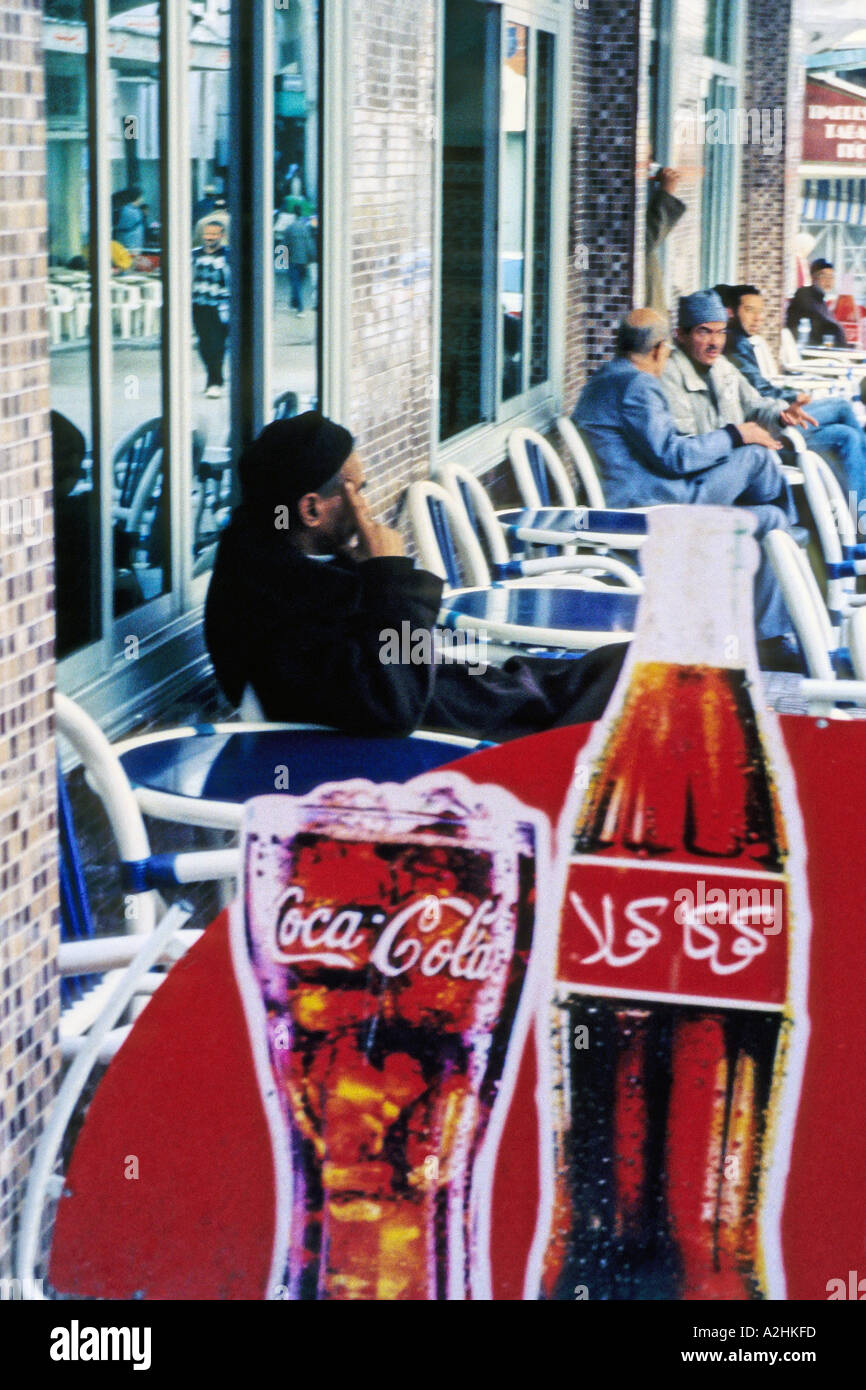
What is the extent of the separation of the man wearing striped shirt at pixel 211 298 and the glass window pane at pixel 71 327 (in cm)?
70

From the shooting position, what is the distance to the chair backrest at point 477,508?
20.3ft

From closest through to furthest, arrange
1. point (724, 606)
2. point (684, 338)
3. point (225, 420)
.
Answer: point (724, 606) < point (225, 420) < point (684, 338)

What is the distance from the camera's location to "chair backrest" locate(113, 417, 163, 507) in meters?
4.30

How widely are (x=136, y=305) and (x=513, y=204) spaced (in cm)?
450

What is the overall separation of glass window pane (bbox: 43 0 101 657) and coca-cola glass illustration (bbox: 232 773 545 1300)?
1777 millimetres

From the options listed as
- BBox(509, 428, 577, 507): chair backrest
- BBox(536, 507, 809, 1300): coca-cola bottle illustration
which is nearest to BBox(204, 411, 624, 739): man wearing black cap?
BBox(536, 507, 809, 1300): coca-cola bottle illustration

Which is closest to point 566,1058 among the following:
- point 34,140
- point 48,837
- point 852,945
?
point 852,945

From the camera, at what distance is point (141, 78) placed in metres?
4.23

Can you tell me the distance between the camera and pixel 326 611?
349 centimetres

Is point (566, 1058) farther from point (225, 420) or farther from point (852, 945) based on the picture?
point (225, 420)

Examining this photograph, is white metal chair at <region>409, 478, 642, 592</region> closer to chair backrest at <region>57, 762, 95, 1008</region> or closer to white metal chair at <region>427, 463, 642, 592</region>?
white metal chair at <region>427, 463, 642, 592</region>

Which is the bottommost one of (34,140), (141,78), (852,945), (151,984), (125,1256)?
(125,1256)

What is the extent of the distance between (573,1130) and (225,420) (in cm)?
308

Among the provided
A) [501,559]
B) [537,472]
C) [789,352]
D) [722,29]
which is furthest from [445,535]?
[722,29]
